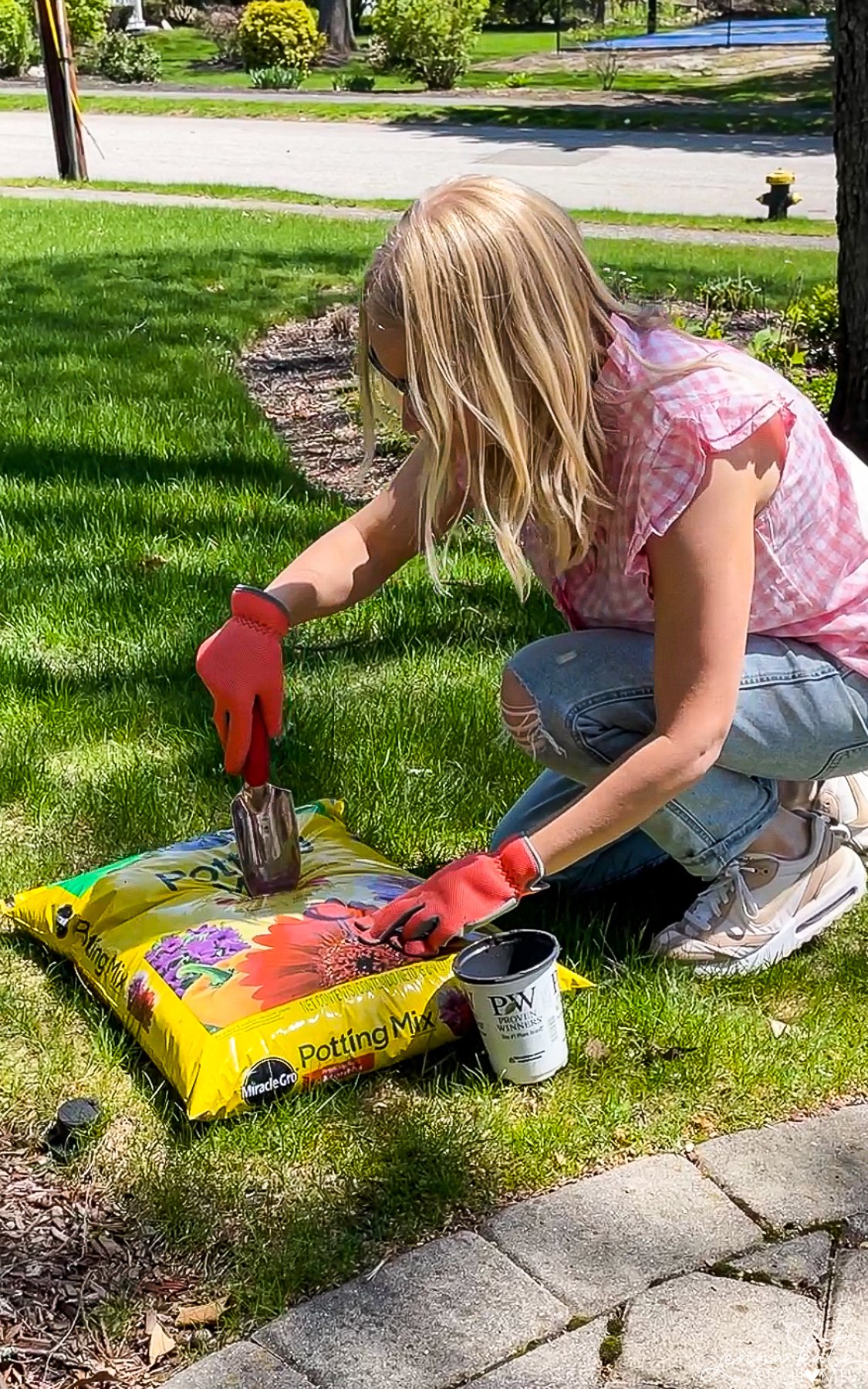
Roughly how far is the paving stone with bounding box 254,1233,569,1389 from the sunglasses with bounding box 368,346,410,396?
3.74 feet

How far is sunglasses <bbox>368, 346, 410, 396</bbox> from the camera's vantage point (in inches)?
82.5

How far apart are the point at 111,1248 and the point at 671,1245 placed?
2.38 ft

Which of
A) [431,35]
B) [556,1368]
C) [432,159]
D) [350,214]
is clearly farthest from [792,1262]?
[431,35]

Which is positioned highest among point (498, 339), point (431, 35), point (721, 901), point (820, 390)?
point (431, 35)

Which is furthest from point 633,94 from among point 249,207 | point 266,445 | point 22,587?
point 22,587

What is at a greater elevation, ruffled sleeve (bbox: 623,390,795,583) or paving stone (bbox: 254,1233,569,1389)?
ruffled sleeve (bbox: 623,390,795,583)

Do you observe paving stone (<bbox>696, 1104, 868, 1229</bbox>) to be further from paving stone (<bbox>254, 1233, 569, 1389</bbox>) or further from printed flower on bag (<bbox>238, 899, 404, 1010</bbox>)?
printed flower on bag (<bbox>238, 899, 404, 1010</bbox>)

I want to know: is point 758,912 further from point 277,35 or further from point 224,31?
point 224,31

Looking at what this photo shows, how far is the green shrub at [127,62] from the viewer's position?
2711cm

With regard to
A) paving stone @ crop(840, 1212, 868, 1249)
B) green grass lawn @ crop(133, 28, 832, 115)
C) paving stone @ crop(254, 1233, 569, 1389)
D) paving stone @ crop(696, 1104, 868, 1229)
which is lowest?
paving stone @ crop(696, 1104, 868, 1229)

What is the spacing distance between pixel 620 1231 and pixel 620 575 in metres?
1.00

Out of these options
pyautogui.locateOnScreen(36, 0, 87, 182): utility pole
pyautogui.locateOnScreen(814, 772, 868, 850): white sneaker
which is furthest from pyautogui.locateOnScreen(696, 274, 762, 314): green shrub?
pyautogui.locateOnScreen(36, 0, 87, 182): utility pole

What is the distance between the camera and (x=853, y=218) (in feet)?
15.7

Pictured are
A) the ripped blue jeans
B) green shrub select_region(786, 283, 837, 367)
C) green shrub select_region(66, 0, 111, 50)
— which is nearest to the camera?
the ripped blue jeans
